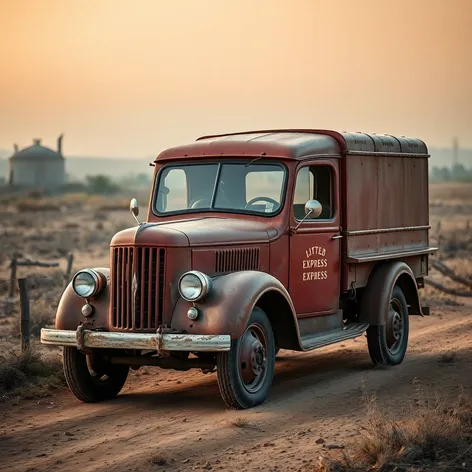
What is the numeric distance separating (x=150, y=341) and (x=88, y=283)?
3.28ft

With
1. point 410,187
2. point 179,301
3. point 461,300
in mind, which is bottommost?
point 461,300

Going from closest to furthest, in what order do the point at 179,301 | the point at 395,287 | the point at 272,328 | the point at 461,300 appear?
the point at 179,301 < the point at 272,328 < the point at 395,287 < the point at 461,300

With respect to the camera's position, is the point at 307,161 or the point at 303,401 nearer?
the point at 303,401

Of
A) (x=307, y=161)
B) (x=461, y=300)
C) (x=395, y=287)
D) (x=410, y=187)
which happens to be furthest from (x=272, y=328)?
(x=461, y=300)

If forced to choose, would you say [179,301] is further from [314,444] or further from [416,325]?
[416,325]

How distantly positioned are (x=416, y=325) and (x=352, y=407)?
6.78m

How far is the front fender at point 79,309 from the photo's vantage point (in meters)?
9.43

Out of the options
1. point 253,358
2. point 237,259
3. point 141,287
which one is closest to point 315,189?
point 237,259

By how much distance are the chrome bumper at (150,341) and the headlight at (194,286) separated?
0.34 meters

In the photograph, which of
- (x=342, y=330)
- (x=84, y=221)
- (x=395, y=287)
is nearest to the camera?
(x=342, y=330)

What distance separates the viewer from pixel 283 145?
10484 mm

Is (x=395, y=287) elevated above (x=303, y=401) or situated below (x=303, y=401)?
above

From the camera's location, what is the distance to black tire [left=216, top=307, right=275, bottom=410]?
29.3ft

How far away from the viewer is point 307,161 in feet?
34.9
